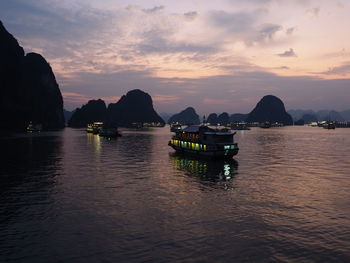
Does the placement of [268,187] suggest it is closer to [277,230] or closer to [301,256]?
[277,230]

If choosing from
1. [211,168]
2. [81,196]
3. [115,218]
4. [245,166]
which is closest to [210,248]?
[115,218]

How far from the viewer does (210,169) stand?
54375 mm

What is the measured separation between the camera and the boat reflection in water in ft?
152

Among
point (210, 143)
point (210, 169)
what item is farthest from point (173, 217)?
point (210, 143)

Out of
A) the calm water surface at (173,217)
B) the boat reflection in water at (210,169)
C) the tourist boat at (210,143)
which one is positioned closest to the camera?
the calm water surface at (173,217)

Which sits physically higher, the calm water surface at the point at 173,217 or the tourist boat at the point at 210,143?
the tourist boat at the point at 210,143

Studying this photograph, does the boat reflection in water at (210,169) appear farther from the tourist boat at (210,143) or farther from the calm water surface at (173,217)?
the tourist boat at (210,143)

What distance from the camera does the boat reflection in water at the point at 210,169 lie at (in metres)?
46.3

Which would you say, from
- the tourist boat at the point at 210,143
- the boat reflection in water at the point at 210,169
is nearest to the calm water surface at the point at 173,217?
the boat reflection in water at the point at 210,169

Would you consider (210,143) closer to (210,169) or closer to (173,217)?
(210,169)

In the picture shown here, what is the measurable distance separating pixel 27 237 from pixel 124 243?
6990 millimetres

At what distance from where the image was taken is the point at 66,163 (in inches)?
2395

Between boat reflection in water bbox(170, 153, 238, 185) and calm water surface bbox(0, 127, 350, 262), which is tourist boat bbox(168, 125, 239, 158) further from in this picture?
calm water surface bbox(0, 127, 350, 262)

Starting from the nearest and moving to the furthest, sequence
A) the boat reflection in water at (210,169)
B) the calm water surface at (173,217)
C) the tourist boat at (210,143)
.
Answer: the calm water surface at (173,217), the boat reflection in water at (210,169), the tourist boat at (210,143)
